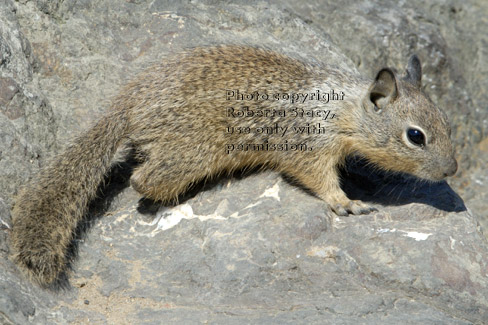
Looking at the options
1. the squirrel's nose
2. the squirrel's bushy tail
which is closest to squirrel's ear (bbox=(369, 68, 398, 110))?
the squirrel's nose

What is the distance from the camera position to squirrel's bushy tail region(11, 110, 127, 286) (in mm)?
5203

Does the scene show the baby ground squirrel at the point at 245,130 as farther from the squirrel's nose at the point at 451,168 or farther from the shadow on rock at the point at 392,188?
the shadow on rock at the point at 392,188

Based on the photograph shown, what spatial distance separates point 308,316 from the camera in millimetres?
5004

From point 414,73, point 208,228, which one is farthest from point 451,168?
point 208,228

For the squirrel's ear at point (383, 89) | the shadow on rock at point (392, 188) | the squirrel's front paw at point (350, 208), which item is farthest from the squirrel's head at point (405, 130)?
the squirrel's front paw at point (350, 208)

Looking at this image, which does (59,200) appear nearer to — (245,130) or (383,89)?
(245,130)

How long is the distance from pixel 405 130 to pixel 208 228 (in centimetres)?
210

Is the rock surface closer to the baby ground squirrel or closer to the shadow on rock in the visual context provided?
the shadow on rock

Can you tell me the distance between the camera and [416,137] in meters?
5.95

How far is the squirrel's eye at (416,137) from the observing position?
5.93 meters

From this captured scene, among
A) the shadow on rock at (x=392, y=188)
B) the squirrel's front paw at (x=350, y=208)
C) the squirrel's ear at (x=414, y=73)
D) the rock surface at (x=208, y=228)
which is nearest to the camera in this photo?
the rock surface at (x=208, y=228)

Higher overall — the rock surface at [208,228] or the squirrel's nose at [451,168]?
the squirrel's nose at [451,168]

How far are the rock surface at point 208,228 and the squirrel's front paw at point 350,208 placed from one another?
13 centimetres

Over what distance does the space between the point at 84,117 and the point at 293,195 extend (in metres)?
2.44
